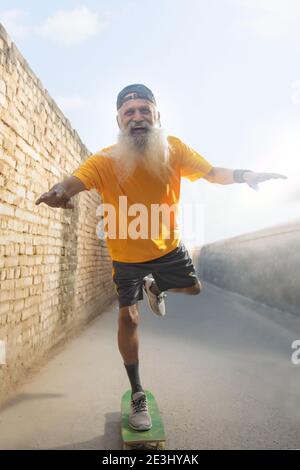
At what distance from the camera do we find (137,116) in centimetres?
264

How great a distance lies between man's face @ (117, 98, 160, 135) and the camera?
2.62m

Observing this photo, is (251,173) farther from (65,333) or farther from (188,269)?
(65,333)

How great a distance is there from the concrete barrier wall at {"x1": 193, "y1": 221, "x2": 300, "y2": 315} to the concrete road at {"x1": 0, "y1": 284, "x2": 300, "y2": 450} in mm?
1559

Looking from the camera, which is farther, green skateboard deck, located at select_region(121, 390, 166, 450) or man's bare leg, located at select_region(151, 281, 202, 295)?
man's bare leg, located at select_region(151, 281, 202, 295)

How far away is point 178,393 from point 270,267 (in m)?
5.76

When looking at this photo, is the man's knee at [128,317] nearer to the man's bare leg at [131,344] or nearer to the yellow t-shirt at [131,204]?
the man's bare leg at [131,344]

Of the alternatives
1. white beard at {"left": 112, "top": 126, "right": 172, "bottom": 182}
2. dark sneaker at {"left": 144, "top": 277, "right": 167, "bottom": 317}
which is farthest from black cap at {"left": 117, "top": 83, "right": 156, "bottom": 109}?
dark sneaker at {"left": 144, "top": 277, "right": 167, "bottom": 317}

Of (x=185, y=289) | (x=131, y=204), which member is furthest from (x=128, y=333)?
(x=131, y=204)

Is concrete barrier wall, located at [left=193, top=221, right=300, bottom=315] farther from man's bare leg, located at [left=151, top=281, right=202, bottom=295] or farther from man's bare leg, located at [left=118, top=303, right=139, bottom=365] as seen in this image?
man's bare leg, located at [left=118, top=303, right=139, bottom=365]

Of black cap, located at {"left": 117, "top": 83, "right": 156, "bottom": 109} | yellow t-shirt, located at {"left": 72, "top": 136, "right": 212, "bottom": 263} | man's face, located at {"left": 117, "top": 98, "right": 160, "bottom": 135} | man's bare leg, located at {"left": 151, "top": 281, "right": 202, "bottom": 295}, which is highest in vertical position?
black cap, located at {"left": 117, "top": 83, "right": 156, "bottom": 109}

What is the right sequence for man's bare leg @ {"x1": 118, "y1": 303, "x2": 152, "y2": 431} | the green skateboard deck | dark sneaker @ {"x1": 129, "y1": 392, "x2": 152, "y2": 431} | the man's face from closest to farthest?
the green skateboard deck
dark sneaker @ {"x1": 129, "y1": 392, "x2": 152, "y2": 431}
man's bare leg @ {"x1": 118, "y1": 303, "x2": 152, "y2": 431}
the man's face

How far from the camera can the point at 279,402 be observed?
2.90 meters

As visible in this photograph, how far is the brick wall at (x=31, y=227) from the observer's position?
297cm

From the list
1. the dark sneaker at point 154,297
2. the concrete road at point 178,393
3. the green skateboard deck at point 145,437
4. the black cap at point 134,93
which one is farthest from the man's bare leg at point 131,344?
the black cap at point 134,93
